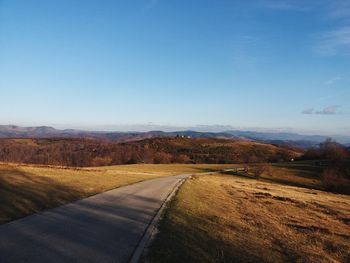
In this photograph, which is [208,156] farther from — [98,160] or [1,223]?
[1,223]

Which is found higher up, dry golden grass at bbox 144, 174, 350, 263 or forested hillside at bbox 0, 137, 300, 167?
dry golden grass at bbox 144, 174, 350, 263

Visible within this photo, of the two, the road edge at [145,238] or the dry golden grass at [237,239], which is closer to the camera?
the road edge at [145,238]

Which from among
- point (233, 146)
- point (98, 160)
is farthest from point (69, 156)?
point (233, 146)

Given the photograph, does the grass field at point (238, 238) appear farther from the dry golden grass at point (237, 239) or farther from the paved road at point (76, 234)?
the paved road at point (76, 234)

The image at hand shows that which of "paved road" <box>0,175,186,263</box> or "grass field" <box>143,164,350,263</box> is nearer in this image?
"paved road" <box>0,175,186,263</box>

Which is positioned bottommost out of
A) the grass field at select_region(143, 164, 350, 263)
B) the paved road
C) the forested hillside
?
the forested hillside

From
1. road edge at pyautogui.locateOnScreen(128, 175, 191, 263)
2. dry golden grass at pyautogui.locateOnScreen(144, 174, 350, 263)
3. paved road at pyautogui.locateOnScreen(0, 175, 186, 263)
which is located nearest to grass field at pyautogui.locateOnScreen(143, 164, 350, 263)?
dry golden grass at pyautogui.locateOnScreen(144, 174, 350, 263)

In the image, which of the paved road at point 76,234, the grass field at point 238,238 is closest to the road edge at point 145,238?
the paved road at point 76,234

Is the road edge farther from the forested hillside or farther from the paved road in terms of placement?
the forested hillside

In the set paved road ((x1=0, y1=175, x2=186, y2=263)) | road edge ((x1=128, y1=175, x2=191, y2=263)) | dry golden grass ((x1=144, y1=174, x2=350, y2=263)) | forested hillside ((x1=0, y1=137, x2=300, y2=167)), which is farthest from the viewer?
forested hillside ((x1=0, y1=137, x2=300, y2=167))
